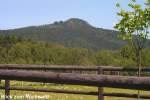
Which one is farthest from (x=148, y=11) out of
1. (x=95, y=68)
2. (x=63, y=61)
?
(x=63, y=61)

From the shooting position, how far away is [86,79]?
140 inches

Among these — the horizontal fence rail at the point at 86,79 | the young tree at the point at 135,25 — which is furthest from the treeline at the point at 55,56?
the horizontal fence rail at the point at 86,79

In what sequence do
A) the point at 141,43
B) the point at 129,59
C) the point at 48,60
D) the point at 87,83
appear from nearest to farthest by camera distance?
the point at 87,83 < the point at 141,43 < the point at 129,59 < the point at 48,60

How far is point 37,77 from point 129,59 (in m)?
60.9

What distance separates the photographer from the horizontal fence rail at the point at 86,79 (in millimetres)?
3338

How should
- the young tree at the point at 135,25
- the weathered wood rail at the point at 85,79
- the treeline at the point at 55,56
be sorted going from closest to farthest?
the weathered wood rail at the point at 85,79
the young tree at the point at 135,25
the treeline at the point at 55,56

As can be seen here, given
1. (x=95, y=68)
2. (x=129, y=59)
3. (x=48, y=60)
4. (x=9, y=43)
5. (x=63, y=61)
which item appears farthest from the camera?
(x=9, y=43)

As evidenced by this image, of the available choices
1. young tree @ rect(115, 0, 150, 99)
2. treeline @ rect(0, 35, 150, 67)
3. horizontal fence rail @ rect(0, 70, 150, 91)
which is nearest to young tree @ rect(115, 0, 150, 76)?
young tree @ rect(115, 0, 150, 99)

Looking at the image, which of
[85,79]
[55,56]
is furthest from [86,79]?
[55,56]

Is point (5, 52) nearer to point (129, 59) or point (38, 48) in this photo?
point (38, 48)

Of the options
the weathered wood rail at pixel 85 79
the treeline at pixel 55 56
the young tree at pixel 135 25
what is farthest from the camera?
the treeline at pixel 55 56

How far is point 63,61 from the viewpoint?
75.6 metres

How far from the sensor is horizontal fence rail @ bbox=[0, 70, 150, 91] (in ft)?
11.0

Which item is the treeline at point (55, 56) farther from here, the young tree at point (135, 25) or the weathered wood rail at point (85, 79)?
the weathered wood rail at point (85, 79)
